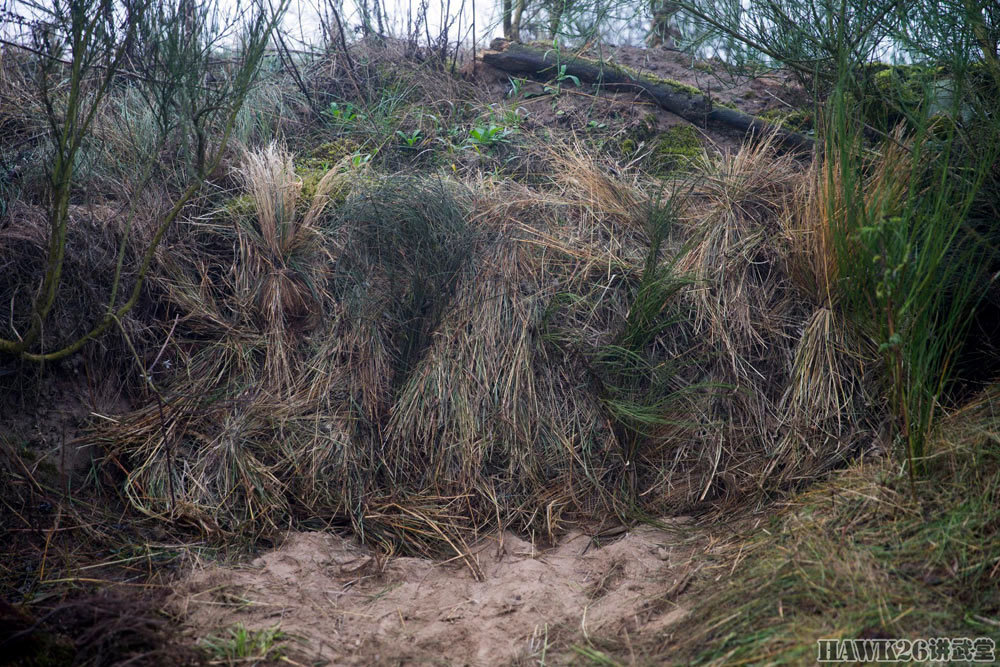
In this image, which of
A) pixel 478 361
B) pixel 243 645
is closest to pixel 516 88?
pixel 478 361

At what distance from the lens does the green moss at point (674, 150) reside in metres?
4.17

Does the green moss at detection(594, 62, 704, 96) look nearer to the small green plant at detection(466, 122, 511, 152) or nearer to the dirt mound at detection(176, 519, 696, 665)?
the small green plant at detection(466, 122, 511, 152)

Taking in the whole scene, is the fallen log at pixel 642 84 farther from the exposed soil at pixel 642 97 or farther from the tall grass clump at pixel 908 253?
the tall grass clump at pixel 908 253

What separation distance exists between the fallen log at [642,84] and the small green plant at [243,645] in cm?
365

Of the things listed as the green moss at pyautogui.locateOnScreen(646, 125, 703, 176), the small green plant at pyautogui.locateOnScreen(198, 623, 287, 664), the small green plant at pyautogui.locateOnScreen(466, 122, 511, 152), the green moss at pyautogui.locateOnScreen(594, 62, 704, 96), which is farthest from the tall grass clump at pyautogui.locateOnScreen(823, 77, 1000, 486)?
the small green plant at pyautogui.locateOnScreen(198, 623, 287, 664)

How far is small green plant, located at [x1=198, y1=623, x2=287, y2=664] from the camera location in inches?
83.0

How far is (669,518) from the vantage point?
2.93 metres

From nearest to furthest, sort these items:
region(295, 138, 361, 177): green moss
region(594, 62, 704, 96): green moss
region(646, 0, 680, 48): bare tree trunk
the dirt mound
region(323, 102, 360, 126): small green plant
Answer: the dirt mound, region(295, 138, 361, 177): green moss, region(594, 62, 704, 96): green moss, region(323, 102, 360, 126): small green plant, region(646, 0, 680, 48): bare tree trunk

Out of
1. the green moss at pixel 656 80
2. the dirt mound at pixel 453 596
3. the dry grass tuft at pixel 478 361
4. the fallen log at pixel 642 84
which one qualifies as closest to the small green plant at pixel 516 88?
the fallen log at pixel 642 84

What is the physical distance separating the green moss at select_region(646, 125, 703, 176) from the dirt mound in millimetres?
2222

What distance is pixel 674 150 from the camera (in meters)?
4.32

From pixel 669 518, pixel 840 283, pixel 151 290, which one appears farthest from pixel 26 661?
pixel 840 283

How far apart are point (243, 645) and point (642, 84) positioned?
4100 millimetres

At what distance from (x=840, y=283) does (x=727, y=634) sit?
5.47 feet
